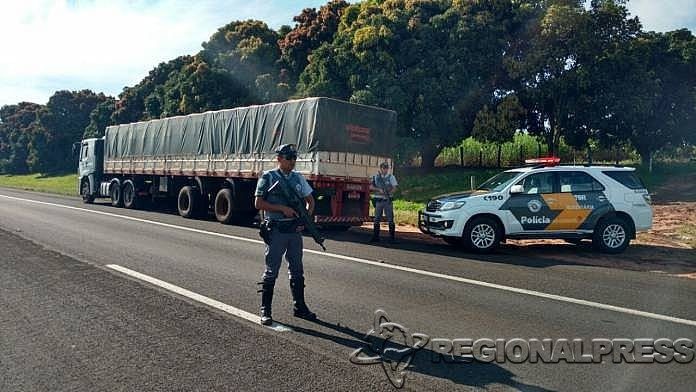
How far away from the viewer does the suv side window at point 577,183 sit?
10.5 metres

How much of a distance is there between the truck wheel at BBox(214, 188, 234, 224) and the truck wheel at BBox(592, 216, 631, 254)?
922cm

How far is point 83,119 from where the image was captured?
6594 centimetres

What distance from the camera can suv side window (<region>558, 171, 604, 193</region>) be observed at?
10.5 m

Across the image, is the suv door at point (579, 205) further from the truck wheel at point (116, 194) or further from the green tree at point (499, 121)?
the green tree at point (499, 121)

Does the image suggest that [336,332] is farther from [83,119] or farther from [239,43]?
[83,119]

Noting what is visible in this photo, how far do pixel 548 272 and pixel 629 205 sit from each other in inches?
126

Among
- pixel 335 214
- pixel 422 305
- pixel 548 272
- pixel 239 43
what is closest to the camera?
pixel 422 305

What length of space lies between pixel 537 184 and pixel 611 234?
1747 mm

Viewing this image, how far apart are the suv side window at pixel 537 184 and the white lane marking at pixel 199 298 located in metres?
6.57

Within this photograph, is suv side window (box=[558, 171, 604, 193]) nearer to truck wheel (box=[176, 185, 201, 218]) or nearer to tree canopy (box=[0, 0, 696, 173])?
truck wheel (box=[176, 185, 201, 218])

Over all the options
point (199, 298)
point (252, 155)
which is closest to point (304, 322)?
point (199, 298)

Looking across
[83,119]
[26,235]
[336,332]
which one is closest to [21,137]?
[83,119]

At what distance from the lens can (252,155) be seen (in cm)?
1486

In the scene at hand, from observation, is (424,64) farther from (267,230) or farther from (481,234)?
(267,230)
